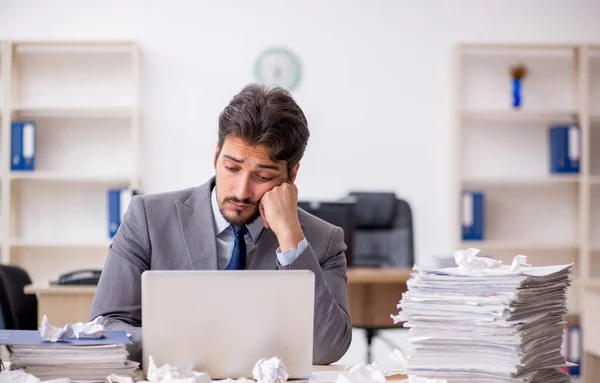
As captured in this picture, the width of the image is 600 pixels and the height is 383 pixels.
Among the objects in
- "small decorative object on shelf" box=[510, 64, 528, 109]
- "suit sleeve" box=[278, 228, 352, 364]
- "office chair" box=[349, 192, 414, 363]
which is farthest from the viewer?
"small decorative object on shelf" box=[510, 64, 528, 109]

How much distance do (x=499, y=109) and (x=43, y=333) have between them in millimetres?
4125

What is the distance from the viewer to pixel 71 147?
5.28m

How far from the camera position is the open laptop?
4.71ft

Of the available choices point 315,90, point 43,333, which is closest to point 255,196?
point 43,333

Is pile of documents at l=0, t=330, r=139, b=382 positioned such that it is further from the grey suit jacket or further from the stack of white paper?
the grey suit jacket

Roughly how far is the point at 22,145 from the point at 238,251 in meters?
3.40

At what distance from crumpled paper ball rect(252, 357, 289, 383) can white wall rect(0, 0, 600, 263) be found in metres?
3.87

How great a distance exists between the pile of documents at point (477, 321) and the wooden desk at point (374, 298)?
8.02 ft

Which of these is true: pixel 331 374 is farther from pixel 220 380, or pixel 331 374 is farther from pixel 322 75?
pixel 322 75

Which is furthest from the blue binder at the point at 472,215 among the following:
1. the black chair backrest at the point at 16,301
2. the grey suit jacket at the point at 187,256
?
the grey suit jacket at the point at 187,256

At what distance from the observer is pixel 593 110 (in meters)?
5.45

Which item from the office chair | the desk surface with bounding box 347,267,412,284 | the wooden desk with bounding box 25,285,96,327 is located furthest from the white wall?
the wooden desk with bounding box 25,285,96,327

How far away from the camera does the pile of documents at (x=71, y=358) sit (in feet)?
4.71

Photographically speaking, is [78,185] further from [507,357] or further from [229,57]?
[507,357]
